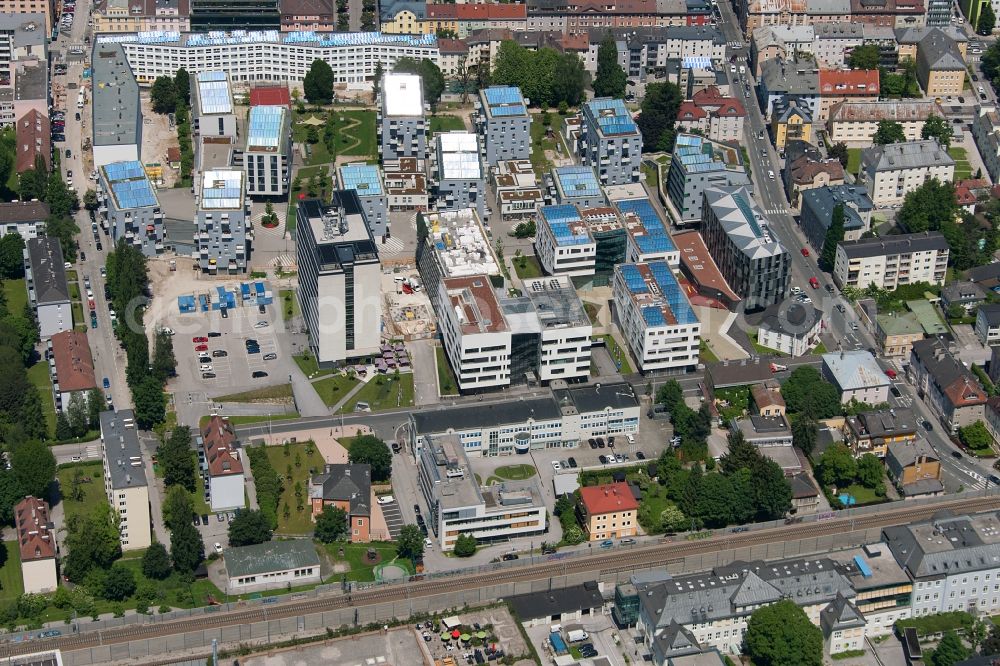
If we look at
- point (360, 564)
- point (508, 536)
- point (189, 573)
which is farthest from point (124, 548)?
point (508, 536)

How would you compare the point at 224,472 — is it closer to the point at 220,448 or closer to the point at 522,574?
the point at 220,448

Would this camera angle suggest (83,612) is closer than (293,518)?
Yes

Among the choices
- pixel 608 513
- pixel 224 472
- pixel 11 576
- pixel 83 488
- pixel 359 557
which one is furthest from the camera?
pixel 83 488

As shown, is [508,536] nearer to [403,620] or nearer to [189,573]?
[403,620]

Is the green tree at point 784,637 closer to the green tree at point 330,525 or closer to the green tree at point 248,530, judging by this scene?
the green tree at point 330,525

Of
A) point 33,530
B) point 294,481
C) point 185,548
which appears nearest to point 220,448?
point 294,481

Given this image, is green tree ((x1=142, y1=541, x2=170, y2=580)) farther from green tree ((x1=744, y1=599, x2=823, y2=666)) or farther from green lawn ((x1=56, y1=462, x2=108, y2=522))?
green tree ((x1=744, y1=599, x2=823, y2=666))
